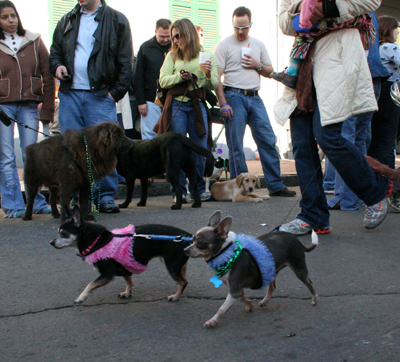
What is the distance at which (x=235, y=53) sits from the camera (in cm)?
695

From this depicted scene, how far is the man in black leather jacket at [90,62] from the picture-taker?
5594mm

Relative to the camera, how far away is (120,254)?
2846 millimetres

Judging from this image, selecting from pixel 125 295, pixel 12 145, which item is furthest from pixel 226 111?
pixel 125 295

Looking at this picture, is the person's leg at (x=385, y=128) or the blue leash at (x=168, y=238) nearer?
the blue leash at (x=168, y=238)

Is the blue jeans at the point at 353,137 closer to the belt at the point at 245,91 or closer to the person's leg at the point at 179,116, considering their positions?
the belt at the point at 245,91

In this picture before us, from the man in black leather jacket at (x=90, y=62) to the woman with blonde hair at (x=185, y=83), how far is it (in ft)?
2.50

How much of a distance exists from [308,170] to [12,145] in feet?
11.5

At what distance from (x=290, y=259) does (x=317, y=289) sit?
37 cm

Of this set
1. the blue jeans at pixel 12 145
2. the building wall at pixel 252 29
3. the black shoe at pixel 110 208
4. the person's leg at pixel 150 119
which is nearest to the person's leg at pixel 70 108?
the blue jeans at pixel 12 145

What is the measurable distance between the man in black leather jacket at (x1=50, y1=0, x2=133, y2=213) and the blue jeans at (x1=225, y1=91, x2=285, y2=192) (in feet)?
5.86

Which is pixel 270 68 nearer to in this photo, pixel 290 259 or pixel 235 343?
pixel 290 259

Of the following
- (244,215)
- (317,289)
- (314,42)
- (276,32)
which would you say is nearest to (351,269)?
(317,289)

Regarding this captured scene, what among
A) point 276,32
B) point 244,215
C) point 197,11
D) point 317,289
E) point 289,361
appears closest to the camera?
point 289,361

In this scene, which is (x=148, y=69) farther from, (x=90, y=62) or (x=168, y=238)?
(x=168, y=238)
